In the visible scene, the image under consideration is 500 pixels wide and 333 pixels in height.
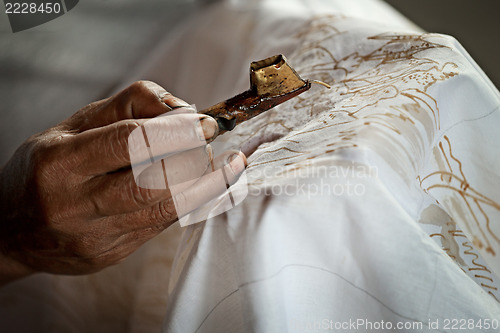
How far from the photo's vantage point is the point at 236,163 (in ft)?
1.44

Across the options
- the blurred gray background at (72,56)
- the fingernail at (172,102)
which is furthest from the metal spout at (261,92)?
the blurred gray background at (72,56)

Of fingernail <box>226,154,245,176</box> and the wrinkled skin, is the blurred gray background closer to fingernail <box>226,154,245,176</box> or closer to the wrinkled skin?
the wrinkled skin

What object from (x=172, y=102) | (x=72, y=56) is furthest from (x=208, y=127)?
(x=72, y=56)

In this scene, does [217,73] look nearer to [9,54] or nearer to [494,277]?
[9,54]

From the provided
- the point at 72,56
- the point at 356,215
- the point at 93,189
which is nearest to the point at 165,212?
the point at 93,189

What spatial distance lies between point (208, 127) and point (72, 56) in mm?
557

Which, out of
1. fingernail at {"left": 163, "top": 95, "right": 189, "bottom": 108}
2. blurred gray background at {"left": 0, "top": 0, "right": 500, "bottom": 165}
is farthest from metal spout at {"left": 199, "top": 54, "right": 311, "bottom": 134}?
blurred gray background at {"left": 0, "top": 0, "right": 500, "bottom": 165}

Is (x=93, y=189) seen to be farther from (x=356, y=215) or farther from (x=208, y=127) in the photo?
(x=356, y=215)

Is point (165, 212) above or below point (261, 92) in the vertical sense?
below

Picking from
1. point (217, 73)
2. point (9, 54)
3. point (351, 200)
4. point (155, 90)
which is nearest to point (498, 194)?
point (351, 200)

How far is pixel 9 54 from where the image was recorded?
751 millimetres

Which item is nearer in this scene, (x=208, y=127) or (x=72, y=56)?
(x=208, y=127)

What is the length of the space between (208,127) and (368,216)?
15cm

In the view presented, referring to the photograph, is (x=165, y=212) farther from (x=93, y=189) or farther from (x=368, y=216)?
(x=368, y=216)
